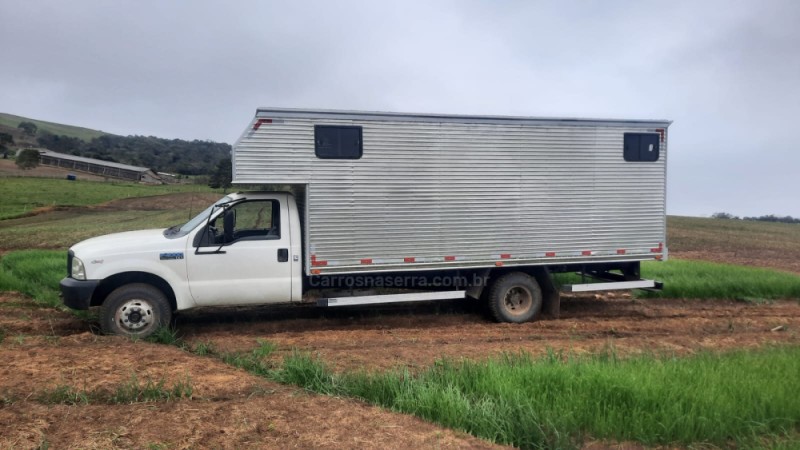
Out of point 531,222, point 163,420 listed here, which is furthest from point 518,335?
point 163,420

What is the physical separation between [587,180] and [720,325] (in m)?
3.01

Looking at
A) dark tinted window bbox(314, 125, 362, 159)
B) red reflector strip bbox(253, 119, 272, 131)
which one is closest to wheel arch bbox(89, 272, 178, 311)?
red reflector strip bbox(253, 119, 272, 131)

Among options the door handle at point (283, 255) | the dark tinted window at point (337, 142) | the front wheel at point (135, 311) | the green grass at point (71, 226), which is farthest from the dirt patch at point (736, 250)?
the green grass at point (71, 226)

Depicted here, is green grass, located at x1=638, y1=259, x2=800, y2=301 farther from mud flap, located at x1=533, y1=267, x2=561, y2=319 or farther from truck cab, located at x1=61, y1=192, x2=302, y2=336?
truck cab, located at x1=61, y1=192, x2=302, y2=336

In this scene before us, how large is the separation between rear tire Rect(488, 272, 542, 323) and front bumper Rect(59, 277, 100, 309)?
5.62 metres

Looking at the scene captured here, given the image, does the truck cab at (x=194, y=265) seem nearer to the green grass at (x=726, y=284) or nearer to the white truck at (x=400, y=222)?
the white truck at (x=400, y=222)

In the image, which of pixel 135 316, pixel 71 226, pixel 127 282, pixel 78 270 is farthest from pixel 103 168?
pixel 135 316

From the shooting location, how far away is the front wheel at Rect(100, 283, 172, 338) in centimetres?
733

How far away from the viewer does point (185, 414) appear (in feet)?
14.9

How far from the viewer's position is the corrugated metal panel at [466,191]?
7977mm

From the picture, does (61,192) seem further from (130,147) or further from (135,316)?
(130,147)

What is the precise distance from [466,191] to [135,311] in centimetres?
487

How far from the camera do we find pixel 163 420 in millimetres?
4391

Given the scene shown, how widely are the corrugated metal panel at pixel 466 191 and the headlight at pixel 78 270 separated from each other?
2.23 m
